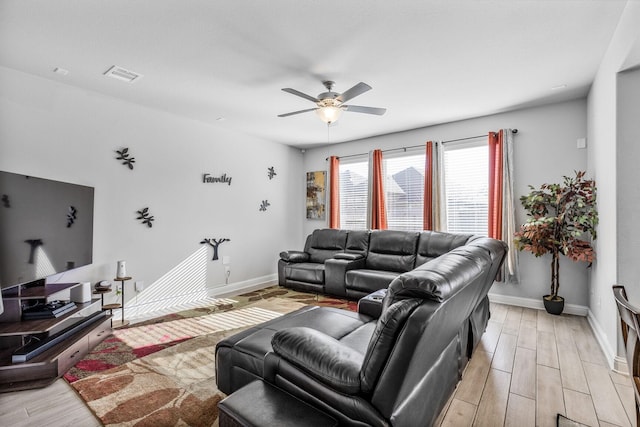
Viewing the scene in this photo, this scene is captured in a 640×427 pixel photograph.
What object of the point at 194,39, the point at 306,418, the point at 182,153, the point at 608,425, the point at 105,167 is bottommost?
the point at 608,425

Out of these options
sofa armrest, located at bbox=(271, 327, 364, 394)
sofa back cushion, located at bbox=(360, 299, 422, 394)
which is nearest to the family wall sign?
sofa armrest, located at bbox=(271, 327, 364, 394)

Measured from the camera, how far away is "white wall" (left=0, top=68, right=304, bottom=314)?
318 cm

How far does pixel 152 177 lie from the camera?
13.7 feet

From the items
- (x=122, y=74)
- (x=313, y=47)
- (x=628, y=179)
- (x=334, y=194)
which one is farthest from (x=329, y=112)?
(x=334, y=194)

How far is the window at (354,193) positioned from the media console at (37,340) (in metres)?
4.26

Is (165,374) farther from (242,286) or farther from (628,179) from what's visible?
(628,179)

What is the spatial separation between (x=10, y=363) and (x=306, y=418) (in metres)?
2.45

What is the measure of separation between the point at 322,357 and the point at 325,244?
424cm

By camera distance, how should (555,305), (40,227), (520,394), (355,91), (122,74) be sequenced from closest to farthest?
(520,394) → (40,227) → (355,91) → (122,74) → (555,305)

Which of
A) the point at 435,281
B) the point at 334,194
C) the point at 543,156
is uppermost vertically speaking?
the point at 543,156

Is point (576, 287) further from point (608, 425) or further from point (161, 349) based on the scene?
point (161, 349)

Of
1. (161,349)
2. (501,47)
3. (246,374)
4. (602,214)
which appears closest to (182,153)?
(161,349)

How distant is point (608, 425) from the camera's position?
1.83 m

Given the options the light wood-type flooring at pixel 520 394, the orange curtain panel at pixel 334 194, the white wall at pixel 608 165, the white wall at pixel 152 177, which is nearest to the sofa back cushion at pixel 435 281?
the light wood-type flooring at pixel 520 394
